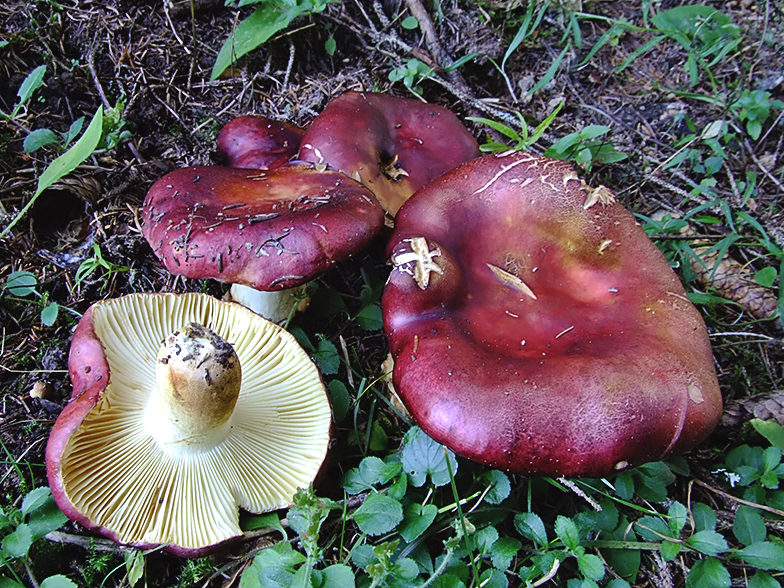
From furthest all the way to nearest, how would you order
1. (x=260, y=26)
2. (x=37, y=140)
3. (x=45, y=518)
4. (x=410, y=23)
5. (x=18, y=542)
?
(x=410, y=23) < (x=260, y=26) < (x=37, y=140) < (x=45, y=518) < (x=18, y=542)

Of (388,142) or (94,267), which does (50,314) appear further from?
(388,142)

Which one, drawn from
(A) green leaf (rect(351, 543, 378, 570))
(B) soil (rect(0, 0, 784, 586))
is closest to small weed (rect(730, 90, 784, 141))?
(B) soil (rect(0, 0, 784, 586))

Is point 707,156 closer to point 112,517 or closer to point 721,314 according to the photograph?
point 721,314

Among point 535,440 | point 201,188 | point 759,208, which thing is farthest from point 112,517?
point 759,208

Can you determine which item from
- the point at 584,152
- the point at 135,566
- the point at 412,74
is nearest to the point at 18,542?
the point at 135,566

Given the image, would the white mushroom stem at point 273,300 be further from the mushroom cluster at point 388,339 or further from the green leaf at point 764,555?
the green leaf at point 764,555

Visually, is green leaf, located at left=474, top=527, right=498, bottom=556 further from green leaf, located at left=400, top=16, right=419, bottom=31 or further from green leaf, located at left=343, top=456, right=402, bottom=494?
green leaf, located at left=400, top=16, right=419, bottom=31
